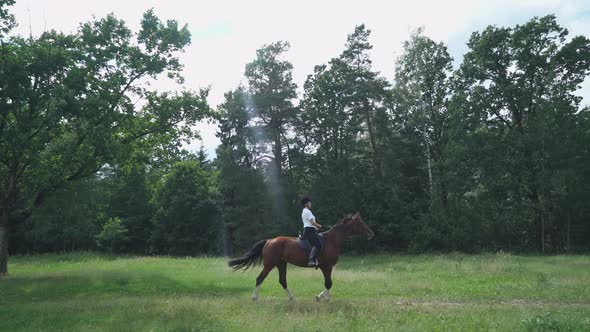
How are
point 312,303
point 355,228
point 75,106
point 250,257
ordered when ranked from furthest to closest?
point 75,106, point 355,228, point 250,257, point 312,303

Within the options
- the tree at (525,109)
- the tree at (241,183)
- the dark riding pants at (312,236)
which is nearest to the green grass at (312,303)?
the dark riding pants at (312,236)

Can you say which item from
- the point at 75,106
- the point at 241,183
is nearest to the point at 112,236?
the point at 241,183

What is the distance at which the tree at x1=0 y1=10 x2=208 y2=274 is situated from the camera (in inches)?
786

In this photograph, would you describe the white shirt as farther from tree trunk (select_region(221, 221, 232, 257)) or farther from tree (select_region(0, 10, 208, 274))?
tree trunk (select_region(221, 221, 232, 257))

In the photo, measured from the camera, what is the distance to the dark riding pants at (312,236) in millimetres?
13430

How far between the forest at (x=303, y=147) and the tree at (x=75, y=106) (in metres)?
0.09

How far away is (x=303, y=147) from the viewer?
156ft

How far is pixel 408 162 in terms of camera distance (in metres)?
44.0

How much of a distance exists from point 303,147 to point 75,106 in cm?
2983

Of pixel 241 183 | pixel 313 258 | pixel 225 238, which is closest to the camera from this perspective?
pixel 313 258

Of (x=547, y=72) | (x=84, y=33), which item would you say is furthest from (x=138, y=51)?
(x=547, y=72)

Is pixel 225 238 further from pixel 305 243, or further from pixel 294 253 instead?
pixel 305 243

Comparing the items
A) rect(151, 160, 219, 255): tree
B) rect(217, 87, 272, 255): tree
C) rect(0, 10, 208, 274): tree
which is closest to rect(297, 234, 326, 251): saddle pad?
rect(0, 10, 208, 274): tree

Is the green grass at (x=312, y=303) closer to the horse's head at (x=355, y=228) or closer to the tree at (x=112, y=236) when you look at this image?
the horse's head at (x=355, y=228)
